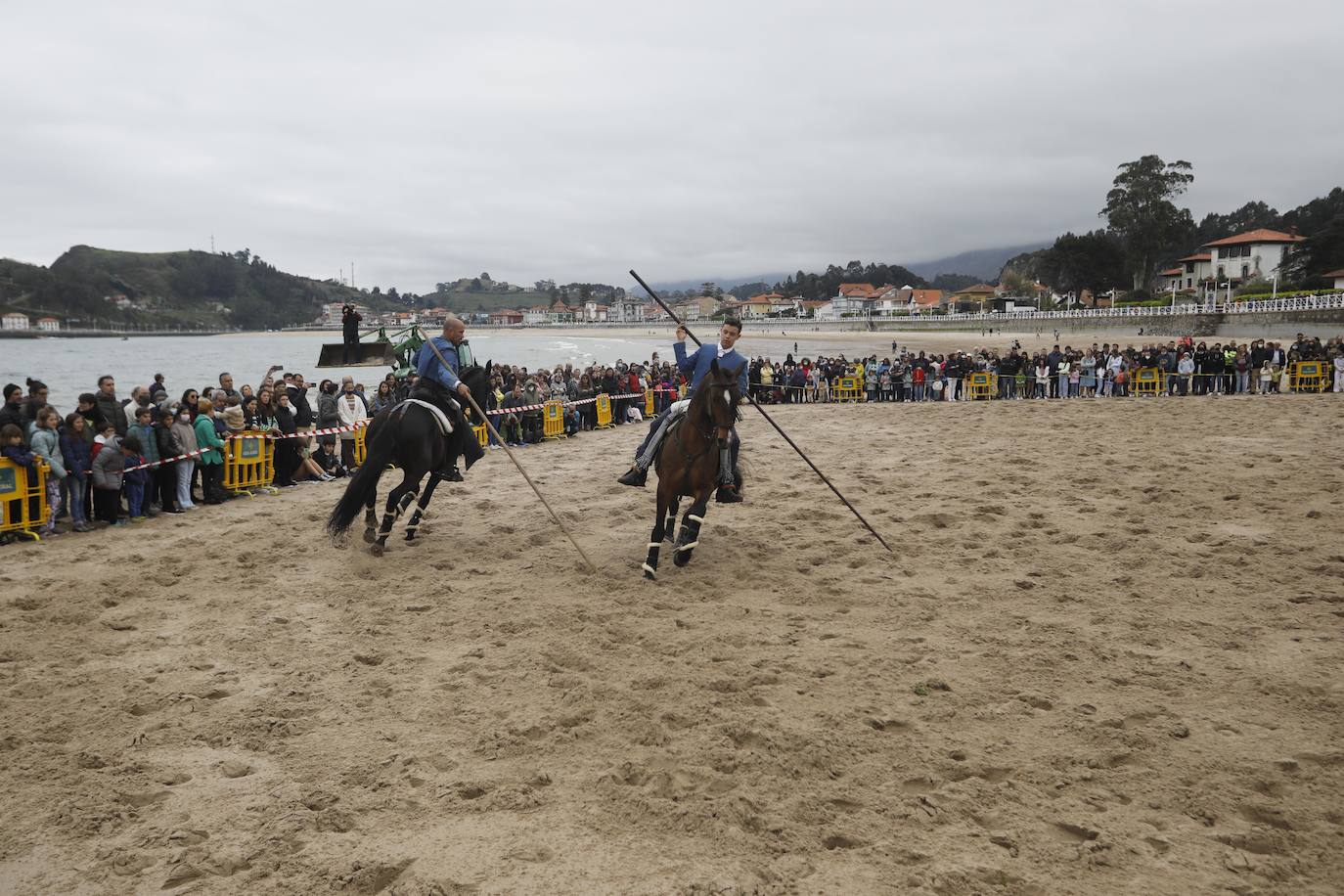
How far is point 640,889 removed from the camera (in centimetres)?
359

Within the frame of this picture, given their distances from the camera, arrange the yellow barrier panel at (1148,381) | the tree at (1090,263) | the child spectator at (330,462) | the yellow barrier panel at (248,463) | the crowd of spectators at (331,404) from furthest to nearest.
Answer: the tree at (1090,263), the yellow barrier panel at (1148,381), the child spectator at (330,462), the yellow barrier panel at (248,463), the crowd of spectators at (331,404)

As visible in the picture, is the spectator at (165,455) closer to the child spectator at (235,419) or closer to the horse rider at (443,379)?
the child spectator at (235,419)

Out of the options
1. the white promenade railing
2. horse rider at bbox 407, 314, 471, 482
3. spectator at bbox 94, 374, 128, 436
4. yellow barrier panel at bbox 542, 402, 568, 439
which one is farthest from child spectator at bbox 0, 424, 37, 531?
the white promenade railing

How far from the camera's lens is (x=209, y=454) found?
39.8 ft

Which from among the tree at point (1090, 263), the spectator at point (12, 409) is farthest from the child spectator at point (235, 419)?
the tree at point (1090, 263)

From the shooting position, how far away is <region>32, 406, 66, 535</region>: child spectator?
10.0 m

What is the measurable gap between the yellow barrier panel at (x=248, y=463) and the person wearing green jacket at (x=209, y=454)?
0.30 m

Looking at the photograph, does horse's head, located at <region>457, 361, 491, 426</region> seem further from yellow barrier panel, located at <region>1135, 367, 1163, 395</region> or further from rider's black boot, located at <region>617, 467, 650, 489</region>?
yellow barrier panel, located at <region>1135, 367, 1163, 395</region>

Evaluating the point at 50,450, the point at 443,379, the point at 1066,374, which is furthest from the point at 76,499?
the point at 1066,374

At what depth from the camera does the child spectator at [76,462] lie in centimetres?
1028

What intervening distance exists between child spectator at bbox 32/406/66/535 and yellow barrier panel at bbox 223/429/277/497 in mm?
2451

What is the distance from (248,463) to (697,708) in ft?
35.8

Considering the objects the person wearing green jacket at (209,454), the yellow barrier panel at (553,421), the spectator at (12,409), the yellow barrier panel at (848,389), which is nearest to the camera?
the spectator at (12,409)

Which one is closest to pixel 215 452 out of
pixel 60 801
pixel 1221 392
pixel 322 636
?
pixel 322 636
